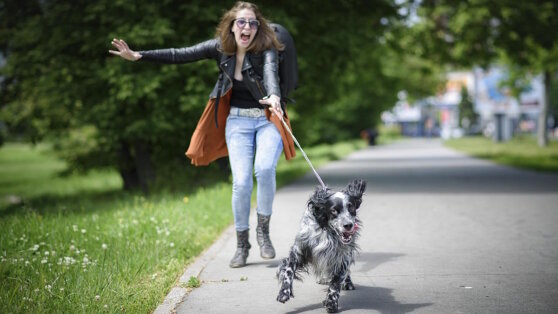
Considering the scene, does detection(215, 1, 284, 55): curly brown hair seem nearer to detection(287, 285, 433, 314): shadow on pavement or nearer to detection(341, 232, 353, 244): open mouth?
detection(341, 232, 353, 244): open mouth

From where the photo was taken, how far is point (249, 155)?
5988 mm

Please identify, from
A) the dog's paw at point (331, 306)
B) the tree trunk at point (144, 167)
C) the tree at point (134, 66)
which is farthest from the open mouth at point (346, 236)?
the tree trunk at point (144, 167)

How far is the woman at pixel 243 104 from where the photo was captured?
5.79 metres

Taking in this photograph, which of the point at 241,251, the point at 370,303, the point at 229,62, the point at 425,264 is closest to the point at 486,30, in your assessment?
the point at 425,264

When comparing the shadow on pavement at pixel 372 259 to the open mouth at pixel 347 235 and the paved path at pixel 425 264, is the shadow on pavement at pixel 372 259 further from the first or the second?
the open mouth at pixel 347 235

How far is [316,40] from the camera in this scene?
15484mm

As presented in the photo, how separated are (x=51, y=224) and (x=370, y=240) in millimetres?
3474

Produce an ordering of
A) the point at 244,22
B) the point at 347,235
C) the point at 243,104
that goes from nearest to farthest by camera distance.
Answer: the point at 347,235
the point at 244,22
the point at 243,104

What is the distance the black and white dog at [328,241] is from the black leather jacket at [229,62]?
4.99 ft

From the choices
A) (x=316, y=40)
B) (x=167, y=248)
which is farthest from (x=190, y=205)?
(x=316, y=40)

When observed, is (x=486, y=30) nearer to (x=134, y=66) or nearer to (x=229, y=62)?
(x=134, y=66)

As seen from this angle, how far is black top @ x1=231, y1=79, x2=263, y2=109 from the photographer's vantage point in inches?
235

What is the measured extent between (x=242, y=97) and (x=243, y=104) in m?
0.07

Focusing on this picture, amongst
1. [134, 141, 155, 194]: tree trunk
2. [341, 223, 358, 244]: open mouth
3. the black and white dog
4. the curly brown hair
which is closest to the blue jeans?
the curly brown hair
